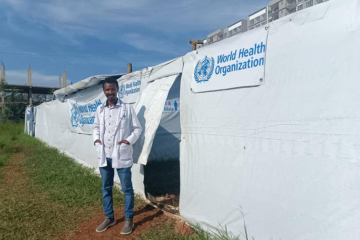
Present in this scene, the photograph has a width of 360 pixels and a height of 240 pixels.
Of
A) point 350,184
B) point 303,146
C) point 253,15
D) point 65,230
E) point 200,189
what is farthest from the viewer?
point 65,230

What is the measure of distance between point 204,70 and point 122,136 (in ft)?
4.52

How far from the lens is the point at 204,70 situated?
11.6 ft

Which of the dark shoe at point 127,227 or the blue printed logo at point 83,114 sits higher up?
the blue printed logo at point 83,114

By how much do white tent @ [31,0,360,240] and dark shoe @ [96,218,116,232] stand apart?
0.98 meters

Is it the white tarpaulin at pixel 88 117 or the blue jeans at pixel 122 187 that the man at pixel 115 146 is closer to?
the blue jeans at pixel 122 187

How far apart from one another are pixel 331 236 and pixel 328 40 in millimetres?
1584

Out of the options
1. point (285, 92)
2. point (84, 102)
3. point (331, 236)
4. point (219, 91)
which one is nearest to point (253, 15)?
point (219, 91)

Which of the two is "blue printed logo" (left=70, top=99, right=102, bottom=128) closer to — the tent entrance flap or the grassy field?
the grassy field

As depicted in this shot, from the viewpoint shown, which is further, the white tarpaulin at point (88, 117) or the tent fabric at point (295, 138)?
the white tarpaulin at point (88, 117)

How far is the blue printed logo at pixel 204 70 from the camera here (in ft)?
11.3

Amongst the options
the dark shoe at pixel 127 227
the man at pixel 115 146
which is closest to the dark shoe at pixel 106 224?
the man at pixel 115 146

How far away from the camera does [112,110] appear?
3.80 m

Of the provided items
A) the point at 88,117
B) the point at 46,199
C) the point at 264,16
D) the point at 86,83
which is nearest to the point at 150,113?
the point at 264,16

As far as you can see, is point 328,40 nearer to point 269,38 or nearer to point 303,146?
point 269,38
